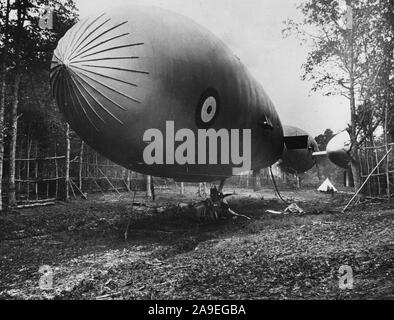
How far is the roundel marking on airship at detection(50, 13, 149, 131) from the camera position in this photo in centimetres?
523

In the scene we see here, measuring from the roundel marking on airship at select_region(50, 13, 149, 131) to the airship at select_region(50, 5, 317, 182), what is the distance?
2cm

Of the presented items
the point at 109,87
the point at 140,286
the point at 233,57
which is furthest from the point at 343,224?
the point at 109,87

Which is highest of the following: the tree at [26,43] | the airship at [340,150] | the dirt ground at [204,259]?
the tree at [26,43]

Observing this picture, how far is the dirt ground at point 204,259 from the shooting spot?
12.5 feet

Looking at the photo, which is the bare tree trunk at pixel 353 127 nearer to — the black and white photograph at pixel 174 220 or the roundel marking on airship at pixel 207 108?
the black and white photograph at pixel 174 220

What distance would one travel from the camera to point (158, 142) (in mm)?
6043

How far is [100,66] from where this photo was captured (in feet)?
17.1

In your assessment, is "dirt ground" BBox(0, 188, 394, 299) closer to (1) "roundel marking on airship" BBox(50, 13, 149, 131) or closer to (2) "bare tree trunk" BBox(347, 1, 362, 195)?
(1) "roundel marking on airship" BBox(50, 13, 149, 131)

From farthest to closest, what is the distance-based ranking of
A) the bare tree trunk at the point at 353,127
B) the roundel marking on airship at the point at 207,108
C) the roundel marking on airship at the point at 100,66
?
the bare tree trunk at the point at 353,127
the roundel marking on airship at the point at 207,108
the roundel marking on airship at the point at 100,66

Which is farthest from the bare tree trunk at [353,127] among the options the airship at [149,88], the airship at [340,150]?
the airship at [149,88]

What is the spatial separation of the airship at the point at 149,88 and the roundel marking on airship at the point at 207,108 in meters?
0.02

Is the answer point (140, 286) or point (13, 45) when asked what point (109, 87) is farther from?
point (13, 45)

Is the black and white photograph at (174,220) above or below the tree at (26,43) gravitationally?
below

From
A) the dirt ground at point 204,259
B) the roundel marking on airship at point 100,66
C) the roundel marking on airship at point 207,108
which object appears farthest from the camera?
the roundel marking on airship at point 207,108
